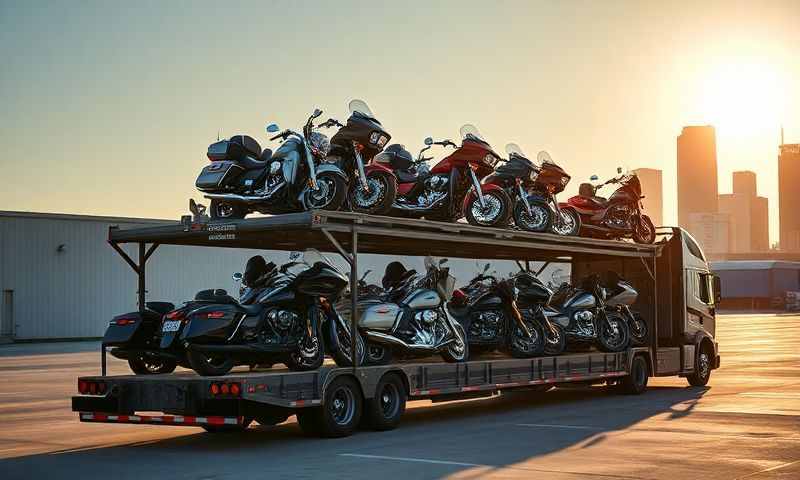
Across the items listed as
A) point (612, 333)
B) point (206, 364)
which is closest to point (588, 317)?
point (612, 333)

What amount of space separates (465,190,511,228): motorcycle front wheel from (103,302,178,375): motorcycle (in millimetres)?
4865

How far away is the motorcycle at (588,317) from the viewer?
60.6ft

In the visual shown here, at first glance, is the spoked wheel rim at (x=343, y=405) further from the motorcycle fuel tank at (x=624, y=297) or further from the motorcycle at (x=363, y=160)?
the motorcycle fuel tank at (x=624, y=297)

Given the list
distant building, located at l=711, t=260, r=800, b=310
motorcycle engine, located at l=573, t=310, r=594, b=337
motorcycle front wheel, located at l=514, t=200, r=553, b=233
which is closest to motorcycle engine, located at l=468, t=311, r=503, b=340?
motorcycle front wheel, located at l=514, t=200, r=553, b=233

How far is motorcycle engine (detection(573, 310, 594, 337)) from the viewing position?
1853cm

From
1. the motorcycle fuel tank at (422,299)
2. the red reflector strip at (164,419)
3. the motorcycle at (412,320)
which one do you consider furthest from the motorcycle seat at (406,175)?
the red reflector strip at (164,419)

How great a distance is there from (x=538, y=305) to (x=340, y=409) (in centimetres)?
560

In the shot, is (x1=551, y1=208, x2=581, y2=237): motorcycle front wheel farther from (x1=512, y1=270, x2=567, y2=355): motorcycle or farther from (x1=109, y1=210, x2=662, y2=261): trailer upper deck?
(x1=512, y1=270, x2=567, y2=355): motorcycle

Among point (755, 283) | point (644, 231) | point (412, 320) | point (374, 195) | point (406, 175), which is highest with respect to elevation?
point (406, 175)

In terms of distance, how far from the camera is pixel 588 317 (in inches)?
734

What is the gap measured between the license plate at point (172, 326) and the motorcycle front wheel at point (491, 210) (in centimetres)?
525

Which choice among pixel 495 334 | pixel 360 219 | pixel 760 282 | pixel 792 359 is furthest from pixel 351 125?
pixel 760 282

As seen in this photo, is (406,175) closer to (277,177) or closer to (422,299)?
(422,299)

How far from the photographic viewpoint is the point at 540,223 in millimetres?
17625
